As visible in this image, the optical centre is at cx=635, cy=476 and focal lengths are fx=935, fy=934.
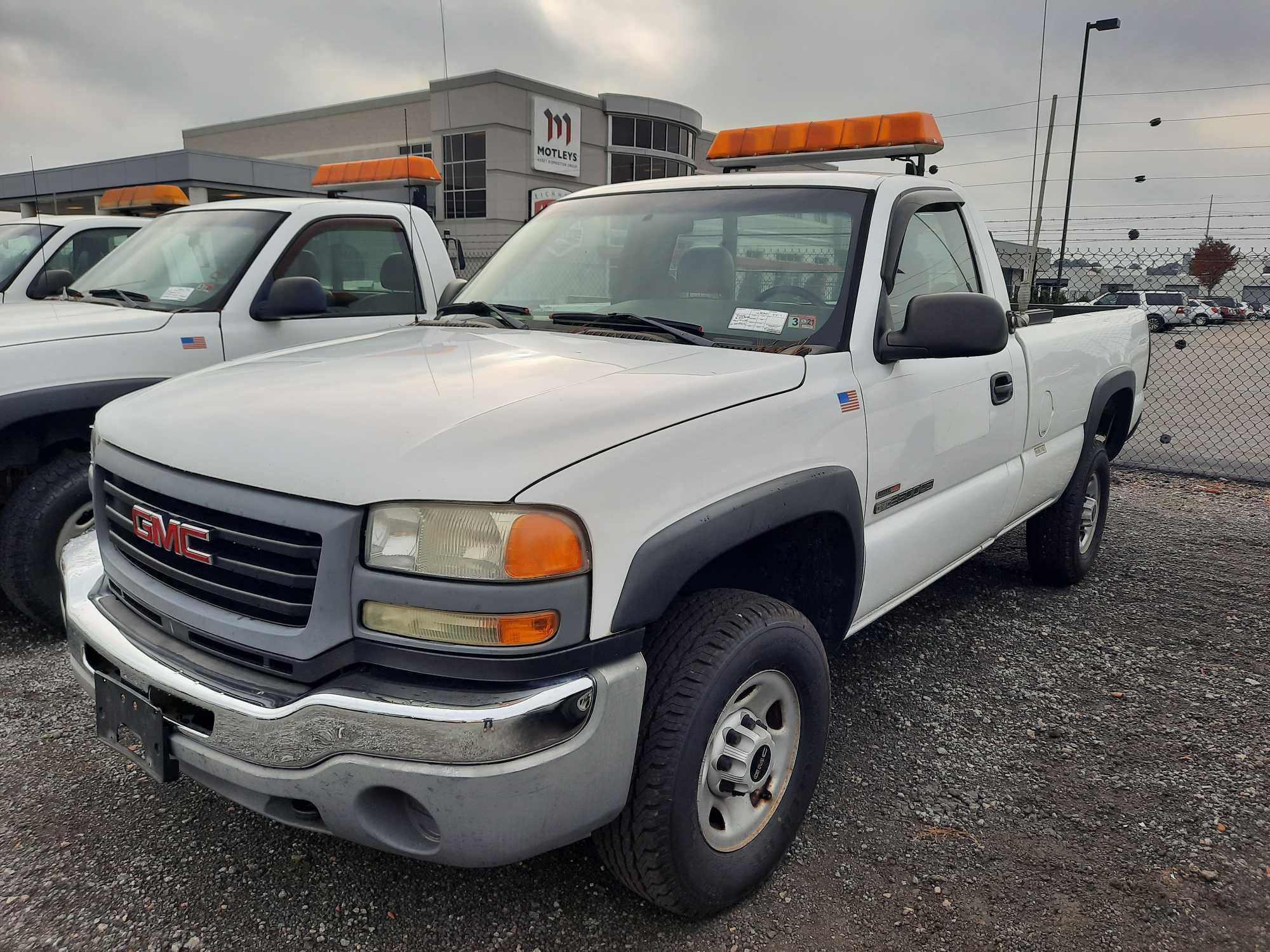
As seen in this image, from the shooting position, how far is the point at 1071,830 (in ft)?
9.04

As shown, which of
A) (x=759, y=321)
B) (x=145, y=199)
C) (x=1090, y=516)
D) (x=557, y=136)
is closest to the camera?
(x=759, y=321)

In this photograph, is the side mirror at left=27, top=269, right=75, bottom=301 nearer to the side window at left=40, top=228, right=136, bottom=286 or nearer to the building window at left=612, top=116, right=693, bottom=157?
the side window at left=40, top=228, right=136, bottom=286

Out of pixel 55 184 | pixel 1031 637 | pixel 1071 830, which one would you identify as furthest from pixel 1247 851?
pixel 55 184

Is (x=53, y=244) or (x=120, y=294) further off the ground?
(x=53, y=244)

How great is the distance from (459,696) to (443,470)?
0.44 metres

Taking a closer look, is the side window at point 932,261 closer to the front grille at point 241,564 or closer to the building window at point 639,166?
the front grille at point 241,564

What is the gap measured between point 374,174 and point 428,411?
16.4 feet

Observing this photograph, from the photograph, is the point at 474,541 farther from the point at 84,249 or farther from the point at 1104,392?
the point at 84,249

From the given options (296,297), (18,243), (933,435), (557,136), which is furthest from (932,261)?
(557,136)

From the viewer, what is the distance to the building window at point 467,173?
31.7 metres

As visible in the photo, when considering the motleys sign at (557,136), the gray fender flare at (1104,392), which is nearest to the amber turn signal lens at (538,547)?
the gray fender flare at (1104,392)

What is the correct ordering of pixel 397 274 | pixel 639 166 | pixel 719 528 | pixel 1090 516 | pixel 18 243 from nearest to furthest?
pixel 719 528 → pixel 1090 516 → pixel 397 274 → pixel 18 243 → pixel 639 166

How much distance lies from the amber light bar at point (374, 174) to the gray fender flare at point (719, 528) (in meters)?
4.23

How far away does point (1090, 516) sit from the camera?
495cm
